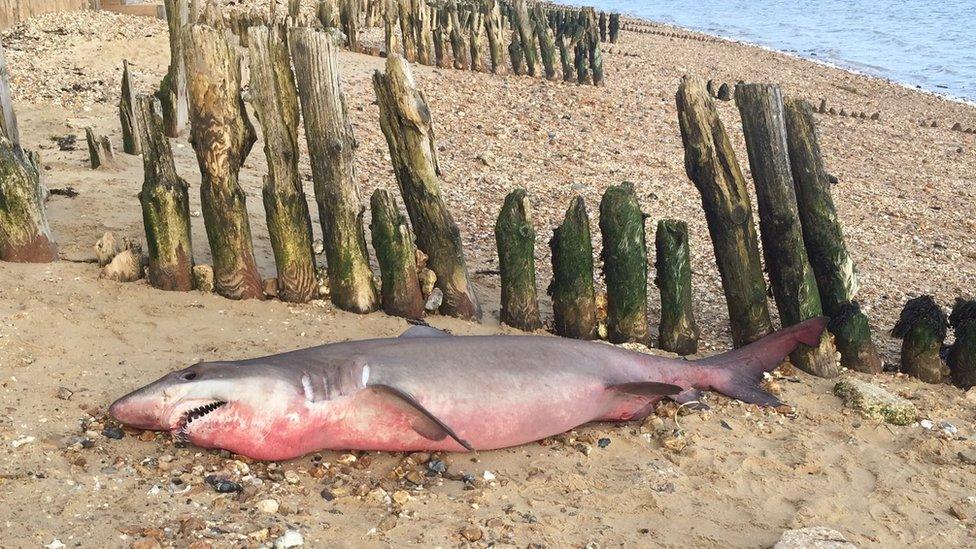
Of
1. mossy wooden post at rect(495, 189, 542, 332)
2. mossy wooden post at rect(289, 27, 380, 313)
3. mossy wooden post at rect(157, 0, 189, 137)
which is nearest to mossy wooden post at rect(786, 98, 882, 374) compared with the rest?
mossy wooden post at rect(495, 189, 542, 332)

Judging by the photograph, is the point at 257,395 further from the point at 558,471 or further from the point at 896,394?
the point at 896,394

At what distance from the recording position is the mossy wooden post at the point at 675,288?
5.59 meters

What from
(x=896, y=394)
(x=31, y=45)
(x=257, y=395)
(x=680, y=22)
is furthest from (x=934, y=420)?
(x=680, y=22)

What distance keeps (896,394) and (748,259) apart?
1.16 metres

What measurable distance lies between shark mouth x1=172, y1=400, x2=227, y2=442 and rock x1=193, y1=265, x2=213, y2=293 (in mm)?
1872

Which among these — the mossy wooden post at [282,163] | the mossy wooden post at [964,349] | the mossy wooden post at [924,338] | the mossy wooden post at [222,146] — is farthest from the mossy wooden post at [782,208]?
the mossy wooden post at [222,146]

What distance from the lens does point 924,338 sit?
5.56 m

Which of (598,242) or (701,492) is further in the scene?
(598,242)

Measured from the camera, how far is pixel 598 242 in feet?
26.5

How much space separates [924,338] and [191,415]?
4256mm

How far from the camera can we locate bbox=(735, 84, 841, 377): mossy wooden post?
18.3ft

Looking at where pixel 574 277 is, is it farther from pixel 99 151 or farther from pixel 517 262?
pixel 99 151

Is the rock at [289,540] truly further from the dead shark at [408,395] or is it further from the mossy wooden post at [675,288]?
the mossy wooden post at [675,288]

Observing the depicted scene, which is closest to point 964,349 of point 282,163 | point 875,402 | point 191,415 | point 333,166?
point 875,402
